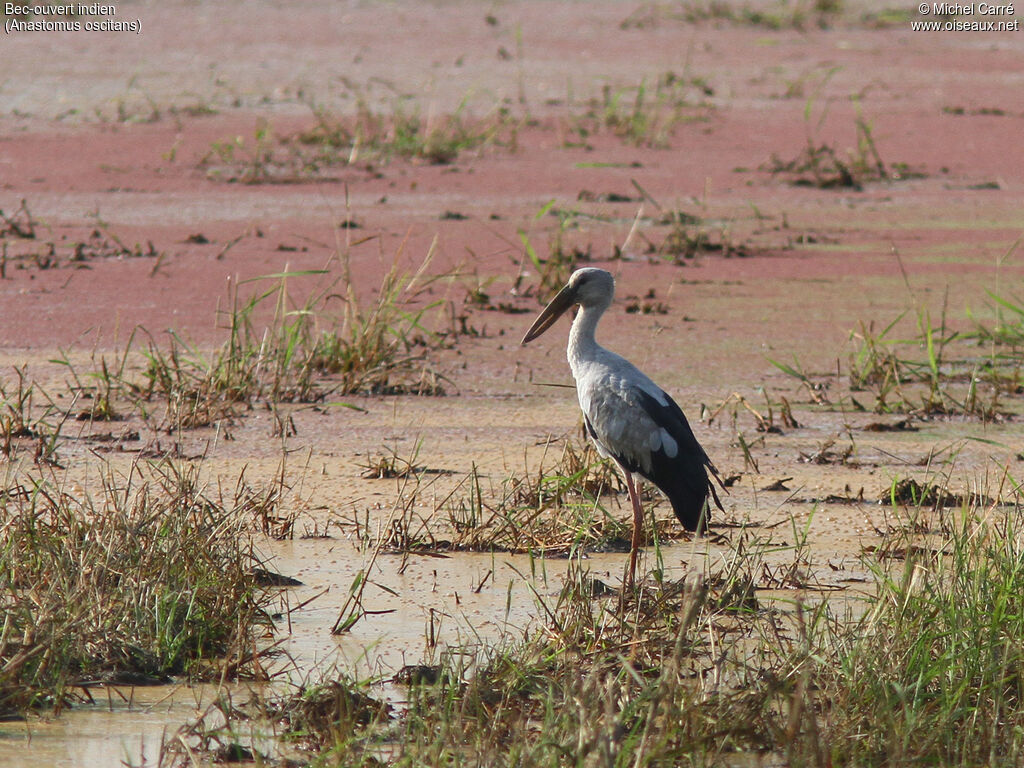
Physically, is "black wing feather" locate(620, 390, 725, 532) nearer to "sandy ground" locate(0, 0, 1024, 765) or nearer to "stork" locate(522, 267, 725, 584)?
"stork" locate(522, 267, 725, 584)

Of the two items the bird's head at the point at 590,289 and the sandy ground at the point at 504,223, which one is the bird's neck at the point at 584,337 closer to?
the bird's head at the point at 590,289

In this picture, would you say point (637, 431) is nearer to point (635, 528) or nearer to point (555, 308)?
point (635, 528)

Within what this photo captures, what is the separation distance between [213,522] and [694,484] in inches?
58.5

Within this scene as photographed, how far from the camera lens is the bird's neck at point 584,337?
5418mm

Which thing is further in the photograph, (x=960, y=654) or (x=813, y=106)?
(x=813, y=106)

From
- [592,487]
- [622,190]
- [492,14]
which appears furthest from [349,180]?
[492,14]

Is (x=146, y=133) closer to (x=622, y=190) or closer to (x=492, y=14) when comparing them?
(x=622, y=190)

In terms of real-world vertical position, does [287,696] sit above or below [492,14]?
below

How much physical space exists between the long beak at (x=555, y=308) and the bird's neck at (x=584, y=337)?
0.12 metres

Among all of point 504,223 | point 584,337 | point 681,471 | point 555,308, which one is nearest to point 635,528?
point 681,471

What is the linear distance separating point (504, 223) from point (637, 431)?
6075 millimetres

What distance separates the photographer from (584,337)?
5.45 meters

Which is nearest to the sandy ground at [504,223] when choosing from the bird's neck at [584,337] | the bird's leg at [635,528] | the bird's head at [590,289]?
the bird's leg at [635,528]

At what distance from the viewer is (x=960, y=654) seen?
3492mm
